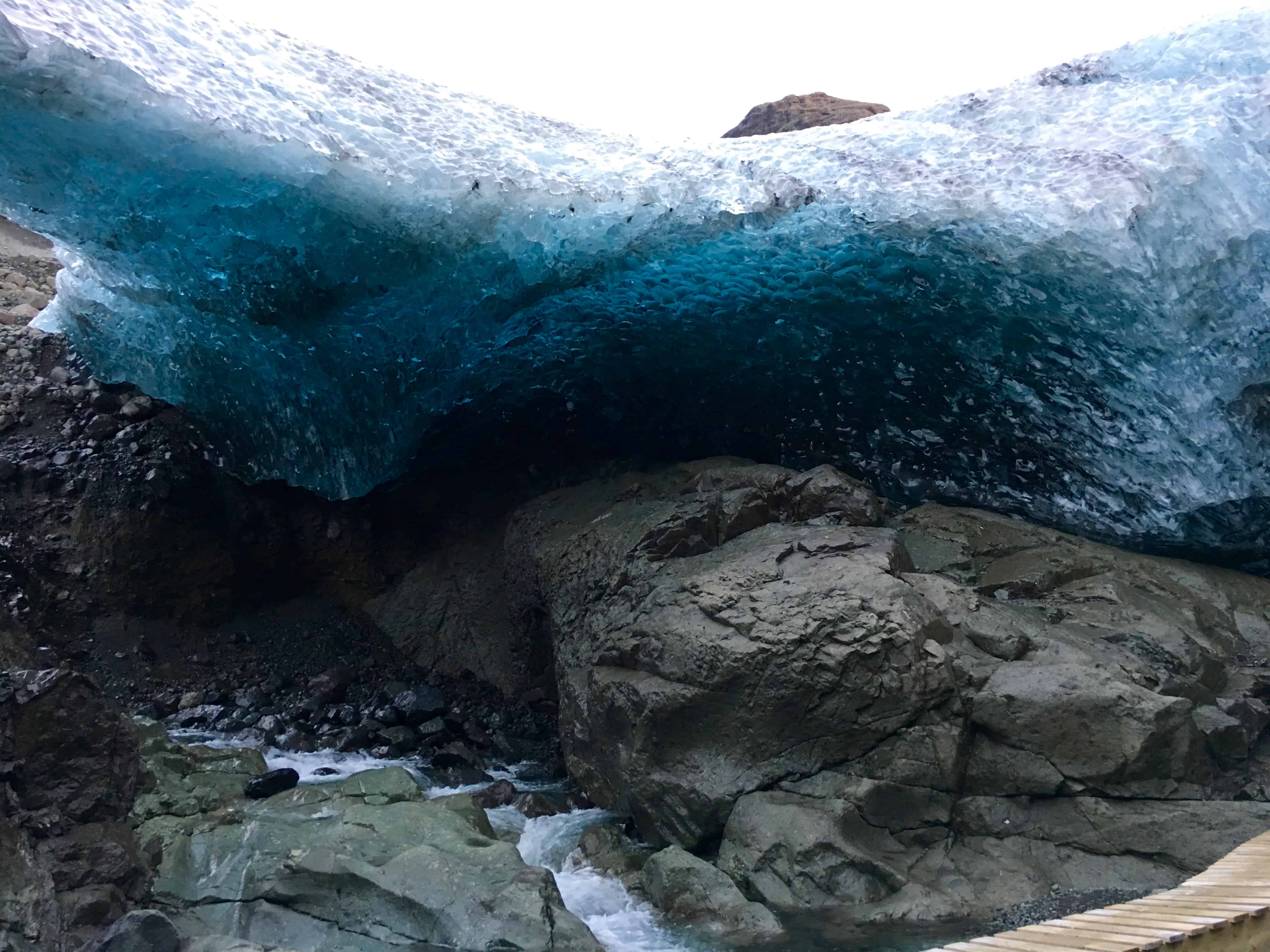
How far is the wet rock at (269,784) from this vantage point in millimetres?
4945

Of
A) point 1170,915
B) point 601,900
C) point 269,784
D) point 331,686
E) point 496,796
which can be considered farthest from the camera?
point 331,686

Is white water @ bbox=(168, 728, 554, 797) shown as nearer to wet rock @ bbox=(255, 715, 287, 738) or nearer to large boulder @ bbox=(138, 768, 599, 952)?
wet rock @ bbox=(255, 715, 287, 738)

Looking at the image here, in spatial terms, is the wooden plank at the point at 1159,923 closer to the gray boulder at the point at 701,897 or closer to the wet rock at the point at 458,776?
the gray boulder at the point at 701,897

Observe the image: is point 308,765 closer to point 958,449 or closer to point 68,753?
point 68,753

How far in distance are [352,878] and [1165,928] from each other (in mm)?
2794

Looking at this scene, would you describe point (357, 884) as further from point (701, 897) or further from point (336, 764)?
point (336, 764)

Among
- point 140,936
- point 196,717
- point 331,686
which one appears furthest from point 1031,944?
point 196,717

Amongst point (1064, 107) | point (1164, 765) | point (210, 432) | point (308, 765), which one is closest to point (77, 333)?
point (210, 432)

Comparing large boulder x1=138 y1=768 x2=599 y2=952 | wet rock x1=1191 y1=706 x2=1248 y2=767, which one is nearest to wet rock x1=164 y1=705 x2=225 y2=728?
large boulder x1=138 y1=768 x2=599 y2=952

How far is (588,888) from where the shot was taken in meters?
4.27

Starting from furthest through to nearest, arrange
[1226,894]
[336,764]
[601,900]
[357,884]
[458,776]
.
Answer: [336,764]
[458,776]
[601,900]
[357,884]
[1226,894]

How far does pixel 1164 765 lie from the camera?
4148 mm

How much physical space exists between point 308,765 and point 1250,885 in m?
4.80

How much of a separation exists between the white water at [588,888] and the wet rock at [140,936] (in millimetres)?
1437
